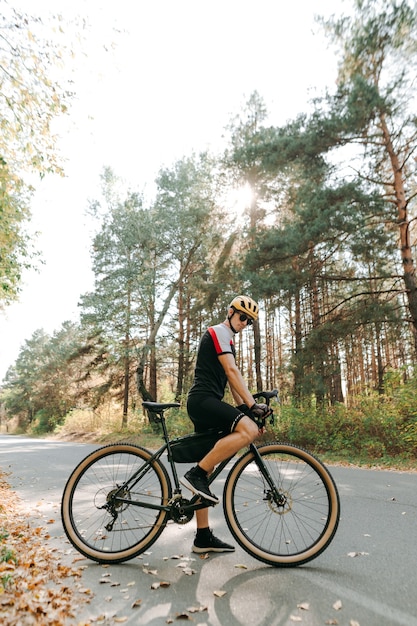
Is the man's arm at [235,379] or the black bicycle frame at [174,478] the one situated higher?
the man's arm at [235,379]

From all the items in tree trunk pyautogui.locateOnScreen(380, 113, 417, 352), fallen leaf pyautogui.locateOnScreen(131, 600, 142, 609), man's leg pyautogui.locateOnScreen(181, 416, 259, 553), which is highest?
tree trunk pyautogui.locateOnScreen(380, 113, 417, 352)

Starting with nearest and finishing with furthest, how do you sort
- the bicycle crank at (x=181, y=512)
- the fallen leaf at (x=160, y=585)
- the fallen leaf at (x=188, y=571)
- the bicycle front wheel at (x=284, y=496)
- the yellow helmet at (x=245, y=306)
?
the fallen leaf at (x=160, y=585), the fallen leaf at (x=188, y=571), the bicycle front wheel at (x=284, y=496), the bicycle crank at (x=181, y=512), the yellow helmet at (x=245, y=306)

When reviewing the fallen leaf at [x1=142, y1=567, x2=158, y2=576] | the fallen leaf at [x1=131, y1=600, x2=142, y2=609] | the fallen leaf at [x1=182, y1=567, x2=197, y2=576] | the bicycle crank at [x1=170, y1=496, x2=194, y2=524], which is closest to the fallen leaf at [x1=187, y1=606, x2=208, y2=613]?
the fallen leaf at [x1=131, y1=600, x2=142, y2=609]

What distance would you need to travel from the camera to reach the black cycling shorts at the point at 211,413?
3607mm

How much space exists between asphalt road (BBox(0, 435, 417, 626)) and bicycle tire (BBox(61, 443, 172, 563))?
15 cm

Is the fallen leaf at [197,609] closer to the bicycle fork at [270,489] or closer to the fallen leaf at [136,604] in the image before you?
the fallen leaf at [136,604]

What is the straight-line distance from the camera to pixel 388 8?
11117 mm

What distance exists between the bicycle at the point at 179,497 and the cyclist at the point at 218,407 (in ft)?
0.37

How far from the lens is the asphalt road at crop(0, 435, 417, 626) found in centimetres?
261

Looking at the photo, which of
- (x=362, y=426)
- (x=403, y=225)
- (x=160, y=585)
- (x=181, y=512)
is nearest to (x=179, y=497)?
(x=181, y=512)

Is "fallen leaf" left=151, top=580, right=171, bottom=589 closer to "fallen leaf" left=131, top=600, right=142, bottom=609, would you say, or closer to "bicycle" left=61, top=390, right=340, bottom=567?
"fallen leaf" left=131, top=600, right=142, bottom=609

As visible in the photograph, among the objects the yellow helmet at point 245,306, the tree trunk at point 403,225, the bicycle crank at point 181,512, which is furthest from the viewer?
the tree trunk at point 403,225

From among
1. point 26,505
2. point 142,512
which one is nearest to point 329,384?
point 26,505

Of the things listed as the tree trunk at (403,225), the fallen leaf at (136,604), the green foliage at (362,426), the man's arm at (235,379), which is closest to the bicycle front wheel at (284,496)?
the man's arm at (235,379)
